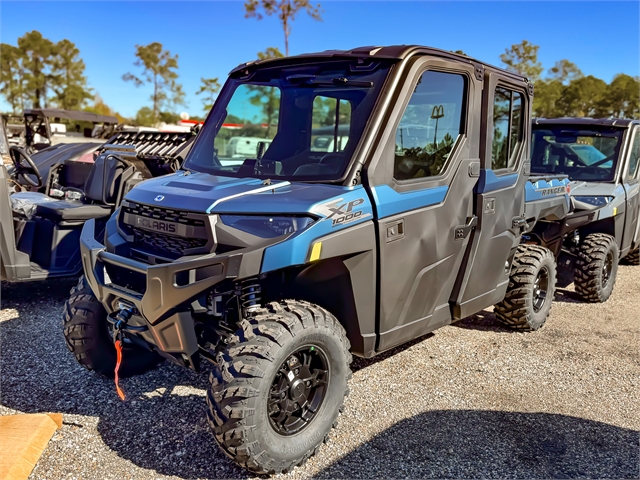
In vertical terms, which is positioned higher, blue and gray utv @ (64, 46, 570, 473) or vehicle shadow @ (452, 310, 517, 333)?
blue and gray utv @ (64, 46, 570, 473)

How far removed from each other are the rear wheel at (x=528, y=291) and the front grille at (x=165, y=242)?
3123mm

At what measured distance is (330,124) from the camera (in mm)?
4145

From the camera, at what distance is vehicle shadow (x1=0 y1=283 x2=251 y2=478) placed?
10.6 ft

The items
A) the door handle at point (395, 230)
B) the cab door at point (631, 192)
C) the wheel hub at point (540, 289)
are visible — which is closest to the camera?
the door handle at point (395, 230)

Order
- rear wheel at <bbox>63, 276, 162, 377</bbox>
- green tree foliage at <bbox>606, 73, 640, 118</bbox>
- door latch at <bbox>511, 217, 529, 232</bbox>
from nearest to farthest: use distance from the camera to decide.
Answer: rear wheel at <bbox>63, 276, 162, 377</bbox> < door latch at <bbox>511, 217, 529, 232</bbox> < green tree foliage at <bbox>606, 73, 640, 118</bbox>

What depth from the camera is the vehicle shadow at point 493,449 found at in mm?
3203

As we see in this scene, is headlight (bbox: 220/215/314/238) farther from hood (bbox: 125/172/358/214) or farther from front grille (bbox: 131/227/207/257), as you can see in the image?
front grille (bbox: 131/227/207/257)

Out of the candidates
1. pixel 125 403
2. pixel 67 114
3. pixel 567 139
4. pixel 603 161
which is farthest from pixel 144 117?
pixel 125 403

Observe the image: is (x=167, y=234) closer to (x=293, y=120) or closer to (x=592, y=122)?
(x=293, y=120)

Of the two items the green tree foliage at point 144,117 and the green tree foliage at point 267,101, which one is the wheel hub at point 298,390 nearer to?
the green tree foliage at point 267,101

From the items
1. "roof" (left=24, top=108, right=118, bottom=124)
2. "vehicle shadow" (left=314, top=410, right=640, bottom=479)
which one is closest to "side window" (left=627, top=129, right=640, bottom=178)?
"vehicle shadow" (left=314, top=410, right=640, bottom=479)

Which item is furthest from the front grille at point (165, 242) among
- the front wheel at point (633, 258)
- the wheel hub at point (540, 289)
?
the front wheel at point (633, 258)

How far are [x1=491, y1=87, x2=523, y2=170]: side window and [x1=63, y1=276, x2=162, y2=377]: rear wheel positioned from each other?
2985mm

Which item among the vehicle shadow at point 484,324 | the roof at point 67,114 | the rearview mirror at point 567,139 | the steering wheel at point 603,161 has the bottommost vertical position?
the vehicle shadow at point 484,324
